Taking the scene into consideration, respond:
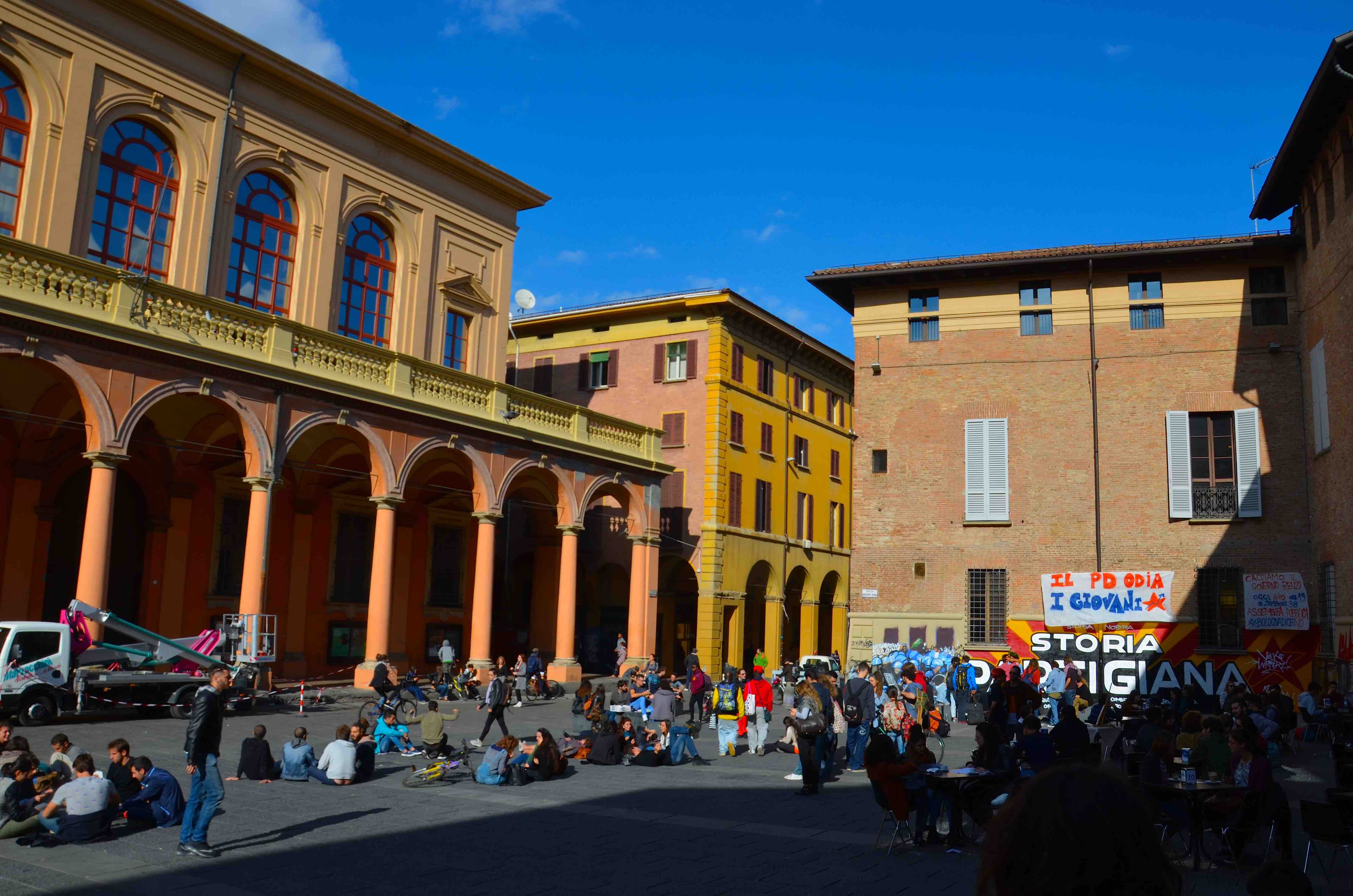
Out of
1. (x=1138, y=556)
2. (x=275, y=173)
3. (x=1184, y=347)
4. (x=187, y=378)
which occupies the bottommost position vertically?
(x=1138, y=556)

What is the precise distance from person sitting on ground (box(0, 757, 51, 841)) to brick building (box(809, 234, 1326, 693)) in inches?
923

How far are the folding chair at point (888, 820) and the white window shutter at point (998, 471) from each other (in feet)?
69.9

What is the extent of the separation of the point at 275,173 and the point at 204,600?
10861mm

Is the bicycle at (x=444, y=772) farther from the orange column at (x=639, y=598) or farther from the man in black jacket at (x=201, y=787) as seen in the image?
the orange column at (x=639, y=598)

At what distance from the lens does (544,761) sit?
15.4m

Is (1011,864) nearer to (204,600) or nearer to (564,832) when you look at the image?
(564,832)

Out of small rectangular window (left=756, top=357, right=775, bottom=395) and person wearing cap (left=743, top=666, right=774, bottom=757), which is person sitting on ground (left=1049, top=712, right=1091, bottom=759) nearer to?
person wearing cap (left=743, top=666, right=774, bottom=757)

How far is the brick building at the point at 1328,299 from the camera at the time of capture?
891 inches

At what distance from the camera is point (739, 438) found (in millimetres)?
40625

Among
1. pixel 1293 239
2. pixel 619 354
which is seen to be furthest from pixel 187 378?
pixel 1293 239

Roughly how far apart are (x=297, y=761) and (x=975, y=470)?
2222cm

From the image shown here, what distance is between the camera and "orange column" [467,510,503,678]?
2762 centimetres

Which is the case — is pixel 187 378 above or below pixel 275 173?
below

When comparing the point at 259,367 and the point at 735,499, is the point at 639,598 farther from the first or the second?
the point at 259,367
